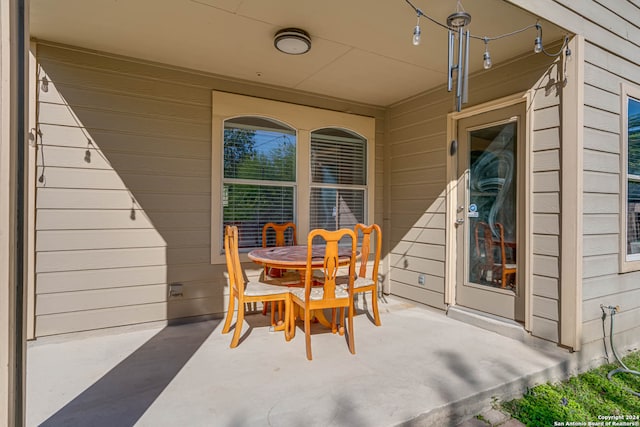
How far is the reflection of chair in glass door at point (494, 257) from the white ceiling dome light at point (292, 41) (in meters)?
2.34

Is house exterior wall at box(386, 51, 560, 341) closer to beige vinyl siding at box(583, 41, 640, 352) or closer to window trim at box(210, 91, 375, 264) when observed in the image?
beige vinyl siding at box(583, 41, 640, 352)

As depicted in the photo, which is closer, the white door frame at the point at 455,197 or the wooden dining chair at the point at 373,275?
the white door frame at the point at 455,197

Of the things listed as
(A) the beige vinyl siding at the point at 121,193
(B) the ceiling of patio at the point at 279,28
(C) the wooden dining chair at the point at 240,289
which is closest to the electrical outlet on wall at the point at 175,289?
(A) the beige vinyl siding at the point at 121,193

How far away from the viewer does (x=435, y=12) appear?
2.45 metres

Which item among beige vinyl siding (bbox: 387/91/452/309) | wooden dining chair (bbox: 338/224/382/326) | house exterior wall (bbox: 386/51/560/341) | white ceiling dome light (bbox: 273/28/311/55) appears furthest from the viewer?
beige vinyl siding (bbox: 387/91/452/309)

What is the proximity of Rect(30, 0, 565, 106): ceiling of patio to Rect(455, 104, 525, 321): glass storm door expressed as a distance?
60 centimetres

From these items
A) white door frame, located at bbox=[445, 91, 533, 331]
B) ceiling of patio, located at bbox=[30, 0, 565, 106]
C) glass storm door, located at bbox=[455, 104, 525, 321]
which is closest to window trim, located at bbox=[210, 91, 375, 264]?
ceiling of patio, located at bbox=[30, 0, 565, 106]

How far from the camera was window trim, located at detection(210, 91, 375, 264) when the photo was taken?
11.7 ft

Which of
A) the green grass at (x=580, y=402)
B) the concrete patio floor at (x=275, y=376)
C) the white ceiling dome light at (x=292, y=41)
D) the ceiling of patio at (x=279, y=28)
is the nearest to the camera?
the concrete patio floor at (x=275, y=376)

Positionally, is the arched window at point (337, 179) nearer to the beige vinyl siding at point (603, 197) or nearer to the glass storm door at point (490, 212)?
the glass storm door at point (490, 212)

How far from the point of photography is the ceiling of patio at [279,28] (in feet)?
7.84

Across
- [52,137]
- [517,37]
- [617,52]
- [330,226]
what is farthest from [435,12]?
[52,137]

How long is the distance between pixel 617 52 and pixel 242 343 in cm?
393

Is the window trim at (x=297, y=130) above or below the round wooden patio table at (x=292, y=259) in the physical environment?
above
